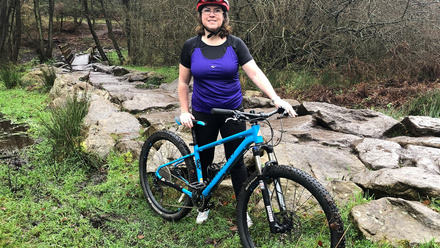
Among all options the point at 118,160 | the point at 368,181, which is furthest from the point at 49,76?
the point at 368,181

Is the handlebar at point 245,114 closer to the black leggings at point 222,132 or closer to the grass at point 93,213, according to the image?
the black leggings at point 222,132

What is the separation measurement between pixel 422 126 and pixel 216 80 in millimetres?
Answer: 3838

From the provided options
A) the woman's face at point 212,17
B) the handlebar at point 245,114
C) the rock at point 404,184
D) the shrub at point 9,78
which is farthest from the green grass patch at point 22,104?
the rock at point 404,184

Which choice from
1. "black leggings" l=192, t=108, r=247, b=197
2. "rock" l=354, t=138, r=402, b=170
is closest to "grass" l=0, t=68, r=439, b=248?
"black leggings" l=192, t=108, r=247, b=197

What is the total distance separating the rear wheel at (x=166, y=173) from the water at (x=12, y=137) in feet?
8.67

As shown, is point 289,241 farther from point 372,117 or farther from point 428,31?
point 428,31

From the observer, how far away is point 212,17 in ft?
8.16

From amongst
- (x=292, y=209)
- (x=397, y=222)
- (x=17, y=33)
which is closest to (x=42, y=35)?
(x=17, y=33)

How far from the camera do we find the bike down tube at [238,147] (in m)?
2.25

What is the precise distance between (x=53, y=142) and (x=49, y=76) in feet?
20.7

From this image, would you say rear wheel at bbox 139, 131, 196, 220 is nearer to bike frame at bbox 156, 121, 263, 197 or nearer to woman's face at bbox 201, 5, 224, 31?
bike frame at bbox 156, 121, 263, 197

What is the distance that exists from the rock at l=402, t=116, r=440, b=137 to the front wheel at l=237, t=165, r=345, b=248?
3134 millimetres

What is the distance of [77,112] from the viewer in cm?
472

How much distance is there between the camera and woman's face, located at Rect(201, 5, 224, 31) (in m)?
2.49
